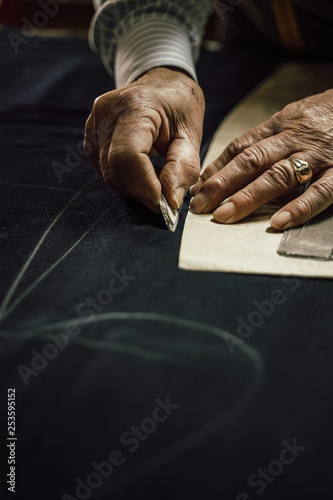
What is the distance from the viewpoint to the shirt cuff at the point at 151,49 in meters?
0.83

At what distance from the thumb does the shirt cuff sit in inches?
8.3

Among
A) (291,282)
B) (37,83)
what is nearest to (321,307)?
(291,282)

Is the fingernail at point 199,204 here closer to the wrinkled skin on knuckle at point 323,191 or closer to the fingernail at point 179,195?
the fingernail at point 179,195

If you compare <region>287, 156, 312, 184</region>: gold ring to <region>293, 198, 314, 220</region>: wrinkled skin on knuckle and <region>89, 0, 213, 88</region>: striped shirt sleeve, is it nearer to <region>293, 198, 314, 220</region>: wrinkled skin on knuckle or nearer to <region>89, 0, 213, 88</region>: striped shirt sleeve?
<region>293, 198, 314, 220</region>: wrinkled skin on knuckle

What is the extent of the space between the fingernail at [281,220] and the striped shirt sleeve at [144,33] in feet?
1.18

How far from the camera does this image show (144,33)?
2.96 feet

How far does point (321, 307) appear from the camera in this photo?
47 centimetres

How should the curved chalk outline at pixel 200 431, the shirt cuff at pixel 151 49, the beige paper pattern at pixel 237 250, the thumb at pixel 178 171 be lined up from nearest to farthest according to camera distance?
1. the curved chalk outline at pixel 200 431
2. the beige paper pattern at pixel 237 250
3. the thumb at pixel 178 171
4. the shirt cuff at pixel 151 49

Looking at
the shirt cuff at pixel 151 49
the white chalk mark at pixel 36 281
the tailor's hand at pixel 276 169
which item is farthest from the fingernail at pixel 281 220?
the shirt cuff at pixel 151 49

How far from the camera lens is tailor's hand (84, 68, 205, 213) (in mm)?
602

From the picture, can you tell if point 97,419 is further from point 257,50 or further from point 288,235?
point 257,50

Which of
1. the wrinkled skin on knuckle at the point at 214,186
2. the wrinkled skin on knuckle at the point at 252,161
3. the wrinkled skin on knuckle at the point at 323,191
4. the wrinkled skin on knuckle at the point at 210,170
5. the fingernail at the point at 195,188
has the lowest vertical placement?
the fingernail at the point at 195,188

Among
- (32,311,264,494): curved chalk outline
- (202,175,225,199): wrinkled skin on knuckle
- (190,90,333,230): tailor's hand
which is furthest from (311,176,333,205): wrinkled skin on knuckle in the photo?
(32,311,264,494): curved chalk outline

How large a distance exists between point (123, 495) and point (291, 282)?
0.25 m
